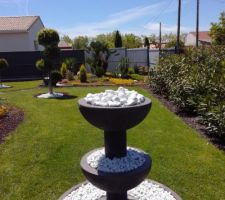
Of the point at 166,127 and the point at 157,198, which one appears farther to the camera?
the point at 166,127

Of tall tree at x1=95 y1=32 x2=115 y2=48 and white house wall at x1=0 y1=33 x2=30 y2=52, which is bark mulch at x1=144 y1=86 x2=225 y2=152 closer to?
tall tree at x1=95 y1=32 x2=115 y2=48

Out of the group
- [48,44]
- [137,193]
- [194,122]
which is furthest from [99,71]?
A: [137,193]

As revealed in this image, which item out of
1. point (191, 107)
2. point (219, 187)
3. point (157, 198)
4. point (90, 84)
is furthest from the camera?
point (90, 84)

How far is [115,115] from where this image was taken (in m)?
3.17

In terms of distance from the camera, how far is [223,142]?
6.64 m

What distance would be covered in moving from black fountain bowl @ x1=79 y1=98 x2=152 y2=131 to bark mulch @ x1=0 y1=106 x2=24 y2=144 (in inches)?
166

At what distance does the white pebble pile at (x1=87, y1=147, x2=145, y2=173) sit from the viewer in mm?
3410

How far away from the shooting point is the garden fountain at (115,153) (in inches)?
127

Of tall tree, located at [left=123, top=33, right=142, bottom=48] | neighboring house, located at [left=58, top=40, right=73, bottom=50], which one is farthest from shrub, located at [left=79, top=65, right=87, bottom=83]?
tall tree, located at [left=123, top=33, right=142, bottom=48]

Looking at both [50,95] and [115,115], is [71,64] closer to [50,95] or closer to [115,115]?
[50,95]

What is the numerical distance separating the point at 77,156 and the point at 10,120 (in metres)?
3.44

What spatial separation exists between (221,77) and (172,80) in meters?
3.04

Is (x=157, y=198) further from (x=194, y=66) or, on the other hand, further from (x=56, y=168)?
(x=194, y=66)

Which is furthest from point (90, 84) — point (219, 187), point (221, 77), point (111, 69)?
point (219, 187)
